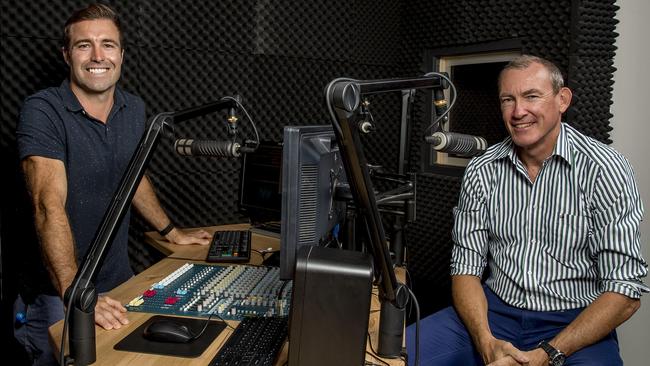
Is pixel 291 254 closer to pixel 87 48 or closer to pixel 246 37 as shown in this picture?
pixel 87 48

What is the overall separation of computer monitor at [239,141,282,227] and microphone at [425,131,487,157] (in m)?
1.27

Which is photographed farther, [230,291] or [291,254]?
[230,291]

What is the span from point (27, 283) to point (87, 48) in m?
1.30

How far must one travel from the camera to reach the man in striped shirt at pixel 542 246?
1.70 m

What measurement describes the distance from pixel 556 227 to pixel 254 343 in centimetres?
128

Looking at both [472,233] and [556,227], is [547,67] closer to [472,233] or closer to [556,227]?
[556,227]

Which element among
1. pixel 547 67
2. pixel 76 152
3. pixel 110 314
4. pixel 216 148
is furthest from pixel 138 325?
pixel 547 67

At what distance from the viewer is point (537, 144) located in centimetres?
191

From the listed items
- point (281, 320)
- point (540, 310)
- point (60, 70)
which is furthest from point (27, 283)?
point (540, 310)

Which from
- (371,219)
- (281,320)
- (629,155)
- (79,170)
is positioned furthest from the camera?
(629,155)

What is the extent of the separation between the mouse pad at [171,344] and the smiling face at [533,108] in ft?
4.49

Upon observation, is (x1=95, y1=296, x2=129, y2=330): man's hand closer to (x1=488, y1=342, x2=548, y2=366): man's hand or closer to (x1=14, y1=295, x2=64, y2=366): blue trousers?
(x1=14, y1=295, x2=64, y2=366): blue trousers

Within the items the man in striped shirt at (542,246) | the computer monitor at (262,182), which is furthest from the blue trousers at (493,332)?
the computer monitor at (262,182)

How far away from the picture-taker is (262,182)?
2572 mm
